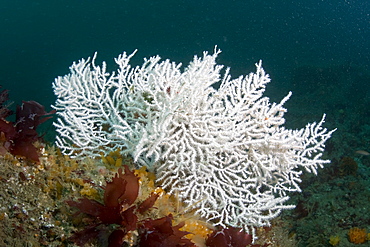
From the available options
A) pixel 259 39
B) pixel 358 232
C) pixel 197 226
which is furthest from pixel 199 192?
pixel 259 39

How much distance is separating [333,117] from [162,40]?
149ft

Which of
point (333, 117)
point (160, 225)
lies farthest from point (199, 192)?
point (333, 117)

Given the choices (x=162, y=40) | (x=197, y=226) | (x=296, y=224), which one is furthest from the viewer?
(x=162, y=40)

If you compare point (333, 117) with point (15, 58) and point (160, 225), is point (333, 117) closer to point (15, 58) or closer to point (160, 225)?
point (160, 225)

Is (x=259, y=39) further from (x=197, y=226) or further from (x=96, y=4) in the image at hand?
(x=197, y=226)

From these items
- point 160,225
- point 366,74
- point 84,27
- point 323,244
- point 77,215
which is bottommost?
point 323,244

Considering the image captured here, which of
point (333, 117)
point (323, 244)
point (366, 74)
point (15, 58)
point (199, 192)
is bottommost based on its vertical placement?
point (323, 244)

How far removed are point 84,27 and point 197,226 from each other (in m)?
61.8

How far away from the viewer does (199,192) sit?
3098 millimetres

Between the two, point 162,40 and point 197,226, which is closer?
point 197,226

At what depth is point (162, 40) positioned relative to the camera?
173 ft

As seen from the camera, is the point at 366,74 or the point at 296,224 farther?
the point at 366,74

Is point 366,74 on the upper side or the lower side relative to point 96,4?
lower

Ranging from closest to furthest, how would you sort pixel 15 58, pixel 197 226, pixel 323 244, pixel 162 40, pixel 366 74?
pixel 197 226 < pixel 323 244 < pixel 366 74 < pixel 15 58 < pixel 162 40
